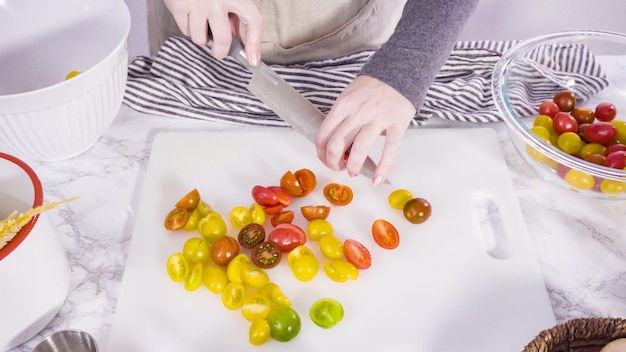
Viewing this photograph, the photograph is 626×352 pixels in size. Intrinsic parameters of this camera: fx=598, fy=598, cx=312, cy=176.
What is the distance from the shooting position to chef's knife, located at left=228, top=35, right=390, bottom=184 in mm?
1050

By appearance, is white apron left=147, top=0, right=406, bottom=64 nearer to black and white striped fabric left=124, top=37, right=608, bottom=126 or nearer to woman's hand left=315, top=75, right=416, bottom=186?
black and white striped fabric left=124, top=37, right=608, bottom=126

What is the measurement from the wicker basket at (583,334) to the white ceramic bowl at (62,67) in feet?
2.52

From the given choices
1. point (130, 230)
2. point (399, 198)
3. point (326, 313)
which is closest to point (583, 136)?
point (399, 198)

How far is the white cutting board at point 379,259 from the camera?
868 mm

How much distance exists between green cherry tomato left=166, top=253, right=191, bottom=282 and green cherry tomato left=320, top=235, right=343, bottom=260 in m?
0.21

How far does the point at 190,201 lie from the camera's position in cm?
102

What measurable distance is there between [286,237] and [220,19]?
378mm

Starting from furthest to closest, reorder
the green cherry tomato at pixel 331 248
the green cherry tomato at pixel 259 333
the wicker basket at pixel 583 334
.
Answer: the green cherry tomato at pixel 331 248 < the green cherry tomato at pixel 259 333 < the wicker basket at pixel 583 334

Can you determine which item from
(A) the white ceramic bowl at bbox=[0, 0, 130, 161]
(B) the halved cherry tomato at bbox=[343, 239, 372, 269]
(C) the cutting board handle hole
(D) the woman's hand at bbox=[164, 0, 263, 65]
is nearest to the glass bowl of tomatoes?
(C) the cutting board handle hole

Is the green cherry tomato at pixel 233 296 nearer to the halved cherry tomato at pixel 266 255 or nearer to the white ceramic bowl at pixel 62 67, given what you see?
the halved cherry tomato at pixel 266 255

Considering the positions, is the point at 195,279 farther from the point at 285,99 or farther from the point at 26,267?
the point at 285,99

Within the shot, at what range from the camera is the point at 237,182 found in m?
1.09

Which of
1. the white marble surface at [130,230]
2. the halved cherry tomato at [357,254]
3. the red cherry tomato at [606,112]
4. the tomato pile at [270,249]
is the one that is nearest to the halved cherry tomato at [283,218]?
the tomato pile at [270,249]

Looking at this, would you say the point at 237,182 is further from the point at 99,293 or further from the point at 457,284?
the point at 457,284
